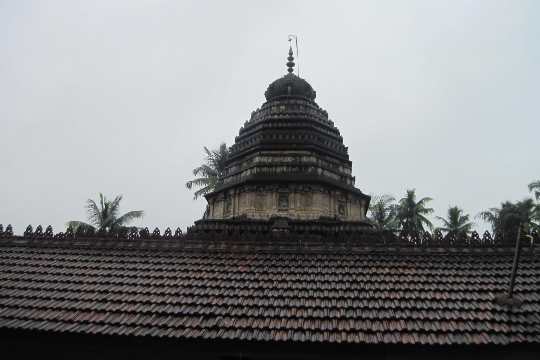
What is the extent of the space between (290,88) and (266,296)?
17.4 metres

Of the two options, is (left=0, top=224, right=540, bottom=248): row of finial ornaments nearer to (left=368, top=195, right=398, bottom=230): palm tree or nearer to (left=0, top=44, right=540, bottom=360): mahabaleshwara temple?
(left=0, top=44, right=540, bottom=360): mahabaleshwara temple

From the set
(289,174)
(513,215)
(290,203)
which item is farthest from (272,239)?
(513,215)

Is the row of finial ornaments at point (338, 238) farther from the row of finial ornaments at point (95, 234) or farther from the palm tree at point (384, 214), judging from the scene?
the palm tree at point (384, 214)

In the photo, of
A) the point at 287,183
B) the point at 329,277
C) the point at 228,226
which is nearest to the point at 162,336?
the point at 329,277

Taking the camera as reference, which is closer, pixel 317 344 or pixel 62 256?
pixel 317 344

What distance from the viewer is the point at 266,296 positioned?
28.2 ft

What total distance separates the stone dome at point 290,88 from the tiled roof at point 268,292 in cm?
1499

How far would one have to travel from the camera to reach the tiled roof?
761cm

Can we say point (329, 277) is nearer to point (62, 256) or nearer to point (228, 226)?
point (62, 256)

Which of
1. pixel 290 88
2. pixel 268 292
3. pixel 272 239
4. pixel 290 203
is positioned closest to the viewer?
pixel 268 292

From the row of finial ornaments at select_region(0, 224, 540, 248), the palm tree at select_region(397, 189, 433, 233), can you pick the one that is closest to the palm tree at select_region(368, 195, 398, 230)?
the palm tree at select_region(397, 189, 433, 233)

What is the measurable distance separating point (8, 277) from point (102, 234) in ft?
8.05

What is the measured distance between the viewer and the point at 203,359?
26.4 ft

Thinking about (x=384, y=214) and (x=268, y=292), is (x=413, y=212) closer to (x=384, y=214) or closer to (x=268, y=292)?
(x=384, y=214)
